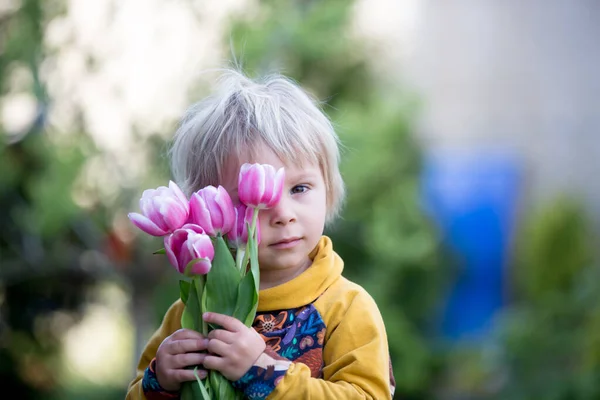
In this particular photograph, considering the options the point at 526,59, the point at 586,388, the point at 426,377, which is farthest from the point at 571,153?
the point at 586,388

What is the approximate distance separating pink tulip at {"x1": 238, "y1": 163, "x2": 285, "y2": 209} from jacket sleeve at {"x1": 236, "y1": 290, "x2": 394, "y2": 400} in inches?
10.8

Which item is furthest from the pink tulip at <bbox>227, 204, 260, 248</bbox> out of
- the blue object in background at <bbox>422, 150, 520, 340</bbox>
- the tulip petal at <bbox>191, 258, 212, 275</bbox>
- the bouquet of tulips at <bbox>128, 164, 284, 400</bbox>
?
the blue object in background at <bbox>422, 150, 520, 340</bbox>

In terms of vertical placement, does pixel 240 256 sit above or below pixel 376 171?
above

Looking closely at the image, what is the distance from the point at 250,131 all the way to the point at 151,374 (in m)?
0.53

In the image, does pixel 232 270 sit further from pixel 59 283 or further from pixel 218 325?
pixel 59 283

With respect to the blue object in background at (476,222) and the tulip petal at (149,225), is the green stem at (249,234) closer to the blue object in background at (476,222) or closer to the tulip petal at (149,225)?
the tulip petal at (149,225)

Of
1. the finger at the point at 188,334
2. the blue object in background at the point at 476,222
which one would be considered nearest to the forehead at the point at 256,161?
the finger at the point at 188,334

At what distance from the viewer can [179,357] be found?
1.57 meters

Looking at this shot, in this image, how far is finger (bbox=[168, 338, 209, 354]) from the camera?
156 centimetres

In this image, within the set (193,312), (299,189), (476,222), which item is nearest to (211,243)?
(193,312)

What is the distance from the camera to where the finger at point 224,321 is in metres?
1.54

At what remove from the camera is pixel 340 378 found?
5.29ft

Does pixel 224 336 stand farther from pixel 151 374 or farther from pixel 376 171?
pixel 376 171

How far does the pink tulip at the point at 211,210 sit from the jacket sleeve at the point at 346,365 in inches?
10.3
